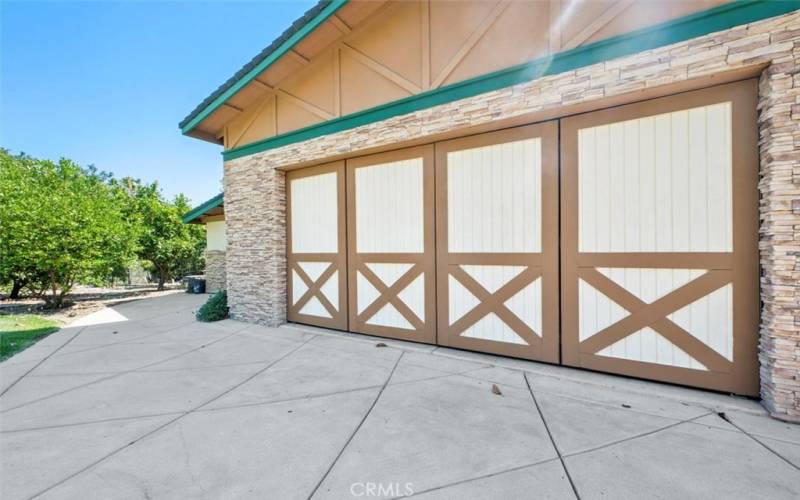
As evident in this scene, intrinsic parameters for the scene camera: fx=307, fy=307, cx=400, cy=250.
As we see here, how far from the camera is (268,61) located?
222 inches

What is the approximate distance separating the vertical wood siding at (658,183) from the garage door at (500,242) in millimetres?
452

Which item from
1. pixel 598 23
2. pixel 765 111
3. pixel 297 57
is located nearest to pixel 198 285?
pixel 297 57

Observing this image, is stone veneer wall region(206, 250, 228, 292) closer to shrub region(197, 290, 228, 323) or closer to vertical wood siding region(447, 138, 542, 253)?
shrub region(197, 290, 228, 323)

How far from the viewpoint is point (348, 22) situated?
17.3ft

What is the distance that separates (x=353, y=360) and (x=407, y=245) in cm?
204

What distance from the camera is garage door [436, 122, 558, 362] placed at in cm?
416

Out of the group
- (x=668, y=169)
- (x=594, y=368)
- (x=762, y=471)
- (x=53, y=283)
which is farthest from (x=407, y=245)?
(x=53, y=283)

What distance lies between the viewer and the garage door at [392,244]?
510 centimetres

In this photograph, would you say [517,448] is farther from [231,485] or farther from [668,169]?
[668,169]

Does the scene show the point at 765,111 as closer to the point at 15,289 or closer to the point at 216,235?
the point at 216,235

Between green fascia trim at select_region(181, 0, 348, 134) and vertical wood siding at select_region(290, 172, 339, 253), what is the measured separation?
81.7 inches

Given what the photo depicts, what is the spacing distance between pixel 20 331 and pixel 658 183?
11.9 m

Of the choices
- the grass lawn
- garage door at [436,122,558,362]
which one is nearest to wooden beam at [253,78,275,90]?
garage door at [436,122,558,362]

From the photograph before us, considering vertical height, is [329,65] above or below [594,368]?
above
